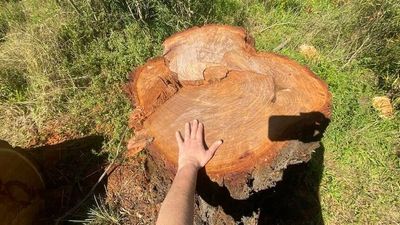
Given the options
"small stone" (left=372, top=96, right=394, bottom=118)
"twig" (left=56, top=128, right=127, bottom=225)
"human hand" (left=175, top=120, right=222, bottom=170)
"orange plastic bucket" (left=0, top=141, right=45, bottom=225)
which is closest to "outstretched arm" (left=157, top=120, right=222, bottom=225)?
"human hand" (left=175, top=120, right=222, bottom=170)

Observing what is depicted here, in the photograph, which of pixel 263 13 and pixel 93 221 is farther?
pixel 263 13

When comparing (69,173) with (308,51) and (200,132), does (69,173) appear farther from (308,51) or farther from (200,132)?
(308,51)

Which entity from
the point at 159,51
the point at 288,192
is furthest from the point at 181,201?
the point at 159,51

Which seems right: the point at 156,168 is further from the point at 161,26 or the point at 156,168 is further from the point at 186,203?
the point at 161,26

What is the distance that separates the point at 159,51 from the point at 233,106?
1.62 m

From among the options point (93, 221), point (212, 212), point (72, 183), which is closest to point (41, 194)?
point (72, 183)

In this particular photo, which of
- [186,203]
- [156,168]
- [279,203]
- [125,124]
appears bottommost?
[279,203]

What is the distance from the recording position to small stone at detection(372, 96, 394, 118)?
3.15 metres

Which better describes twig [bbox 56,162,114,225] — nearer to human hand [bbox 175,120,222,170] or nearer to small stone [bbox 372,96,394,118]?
human hand [bbox 175,120,222,170]

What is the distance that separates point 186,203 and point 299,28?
9.17ft

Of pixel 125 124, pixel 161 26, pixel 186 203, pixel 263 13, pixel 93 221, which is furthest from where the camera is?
pixel 263 13

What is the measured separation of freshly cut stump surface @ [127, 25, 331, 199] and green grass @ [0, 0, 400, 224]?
974 millimetres

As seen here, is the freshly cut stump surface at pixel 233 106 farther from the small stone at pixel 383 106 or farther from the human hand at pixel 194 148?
the small stone at pixel 383 106

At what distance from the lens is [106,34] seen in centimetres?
373
